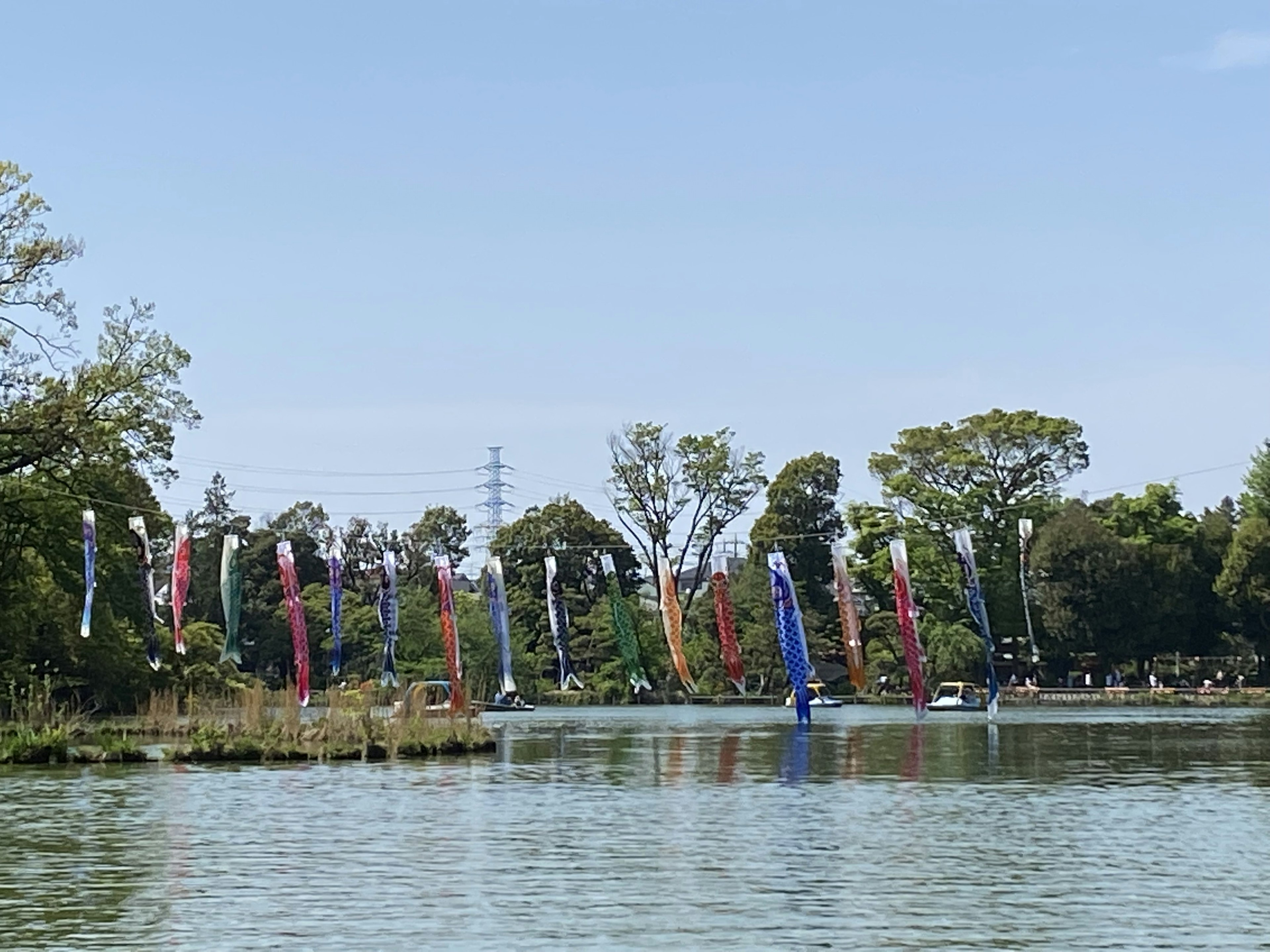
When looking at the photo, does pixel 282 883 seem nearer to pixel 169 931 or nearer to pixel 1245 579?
pixel 169 931

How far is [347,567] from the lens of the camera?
122562mm

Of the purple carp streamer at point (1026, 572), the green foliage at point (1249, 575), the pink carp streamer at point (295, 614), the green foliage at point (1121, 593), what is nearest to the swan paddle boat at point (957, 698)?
the purple carp streamer at point (1026, 572)

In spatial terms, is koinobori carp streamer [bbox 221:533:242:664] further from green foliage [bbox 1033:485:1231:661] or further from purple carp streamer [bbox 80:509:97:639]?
green foliage [bbox 1033:485:1231:661]

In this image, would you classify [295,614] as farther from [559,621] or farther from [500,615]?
[559,621]

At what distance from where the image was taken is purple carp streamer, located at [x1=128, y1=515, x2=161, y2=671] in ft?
202

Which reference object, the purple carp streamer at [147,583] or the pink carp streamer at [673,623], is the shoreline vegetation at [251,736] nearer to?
the purple carp streamer at [147,583]

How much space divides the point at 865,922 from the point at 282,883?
596 cm

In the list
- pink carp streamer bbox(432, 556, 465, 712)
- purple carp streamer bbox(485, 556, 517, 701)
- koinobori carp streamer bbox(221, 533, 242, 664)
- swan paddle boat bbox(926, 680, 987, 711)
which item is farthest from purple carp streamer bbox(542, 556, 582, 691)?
swan paddle boat bbox(926, 680, 987, 711)

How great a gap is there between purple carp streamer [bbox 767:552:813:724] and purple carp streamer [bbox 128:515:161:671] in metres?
19.9

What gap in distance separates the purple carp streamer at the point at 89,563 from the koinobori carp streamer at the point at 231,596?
188 inches

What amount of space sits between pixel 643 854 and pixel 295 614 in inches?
1648

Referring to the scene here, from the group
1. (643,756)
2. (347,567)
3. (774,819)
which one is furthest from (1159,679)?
(774,819)

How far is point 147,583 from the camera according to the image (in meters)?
64.6

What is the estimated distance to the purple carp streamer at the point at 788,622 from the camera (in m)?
55.1
